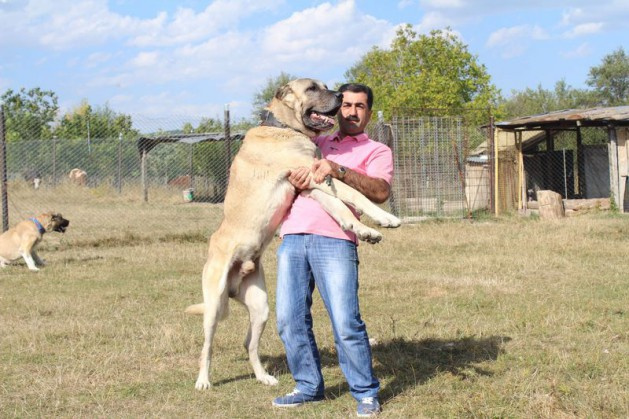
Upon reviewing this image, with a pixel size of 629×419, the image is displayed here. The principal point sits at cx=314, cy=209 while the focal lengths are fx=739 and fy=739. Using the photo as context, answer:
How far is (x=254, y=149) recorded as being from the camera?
4.62 m

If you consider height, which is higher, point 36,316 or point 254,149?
point 254,149

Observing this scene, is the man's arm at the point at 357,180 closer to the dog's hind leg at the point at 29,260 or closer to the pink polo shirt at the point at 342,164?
the pink polo shirt at the point at 342,164

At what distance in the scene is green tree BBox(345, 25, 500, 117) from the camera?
3338cm

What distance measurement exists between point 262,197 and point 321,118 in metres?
0.61

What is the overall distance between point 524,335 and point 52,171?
595 inches

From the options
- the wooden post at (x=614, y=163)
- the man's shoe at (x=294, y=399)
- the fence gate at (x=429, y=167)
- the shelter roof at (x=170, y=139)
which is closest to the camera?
the man's shoe at (x=294, y=399)

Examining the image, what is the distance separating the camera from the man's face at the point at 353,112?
171 inches

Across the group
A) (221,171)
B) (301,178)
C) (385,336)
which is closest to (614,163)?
(221,171)

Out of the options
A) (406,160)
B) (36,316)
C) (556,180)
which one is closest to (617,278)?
(36,316)

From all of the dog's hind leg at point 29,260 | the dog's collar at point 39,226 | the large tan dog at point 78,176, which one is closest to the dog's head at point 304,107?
the dog's hind leg at point 29,260

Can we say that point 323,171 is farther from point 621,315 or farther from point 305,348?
point 621,315

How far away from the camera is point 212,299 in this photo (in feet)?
15.7

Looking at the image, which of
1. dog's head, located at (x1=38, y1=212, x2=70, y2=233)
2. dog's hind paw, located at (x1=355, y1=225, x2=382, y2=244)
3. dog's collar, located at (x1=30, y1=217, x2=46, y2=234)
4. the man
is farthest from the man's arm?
dog's head, located at (x1=38, y1=212, x2=70, y2=233)

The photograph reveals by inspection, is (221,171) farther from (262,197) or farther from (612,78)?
(612,78)
